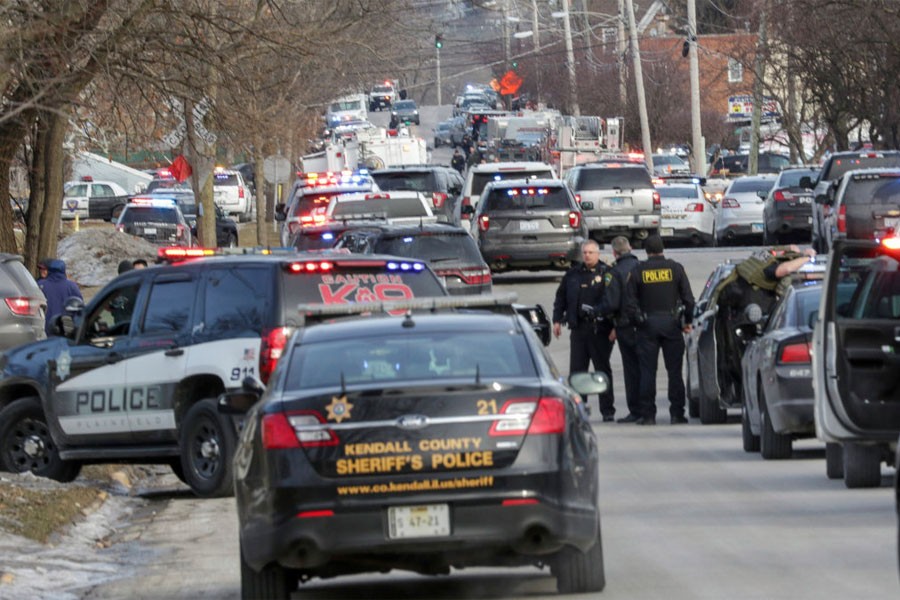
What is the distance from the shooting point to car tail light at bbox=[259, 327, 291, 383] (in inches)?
534

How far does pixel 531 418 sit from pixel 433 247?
16525 mm

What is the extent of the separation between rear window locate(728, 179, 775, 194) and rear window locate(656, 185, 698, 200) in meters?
0.88

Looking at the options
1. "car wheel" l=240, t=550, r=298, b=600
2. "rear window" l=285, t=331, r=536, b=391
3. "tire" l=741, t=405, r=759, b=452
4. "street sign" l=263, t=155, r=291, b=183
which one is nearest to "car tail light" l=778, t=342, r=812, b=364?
"tire" l=741, t=405, r=759, b=452

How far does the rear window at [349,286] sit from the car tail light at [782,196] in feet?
84.6

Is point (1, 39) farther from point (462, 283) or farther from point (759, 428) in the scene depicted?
point (462, 283)

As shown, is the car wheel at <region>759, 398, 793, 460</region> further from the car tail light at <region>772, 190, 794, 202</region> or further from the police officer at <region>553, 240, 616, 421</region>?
the car tail light at <region>772, 190, 794, 202</region>

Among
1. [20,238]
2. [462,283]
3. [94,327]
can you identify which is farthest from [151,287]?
[20,238]

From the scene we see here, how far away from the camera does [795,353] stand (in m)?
14.3

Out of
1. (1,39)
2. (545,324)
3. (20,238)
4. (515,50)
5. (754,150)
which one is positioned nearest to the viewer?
(1,39)

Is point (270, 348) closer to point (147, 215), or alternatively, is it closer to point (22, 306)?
point (22, 306)

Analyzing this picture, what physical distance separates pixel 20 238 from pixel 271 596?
3547cm

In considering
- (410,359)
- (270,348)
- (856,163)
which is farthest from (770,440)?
(856,163)

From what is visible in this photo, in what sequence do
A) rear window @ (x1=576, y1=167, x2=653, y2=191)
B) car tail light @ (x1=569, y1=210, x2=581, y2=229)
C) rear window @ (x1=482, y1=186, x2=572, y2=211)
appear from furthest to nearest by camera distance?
rear window @ (x1=576, y1=167, x2=653, y2=191)
rear window @ (x1=482, y1=186, x2=572, y2=211)
car tail light @ (x1=569, y1=210, x2=581, y2=229)

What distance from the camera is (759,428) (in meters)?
15.5
